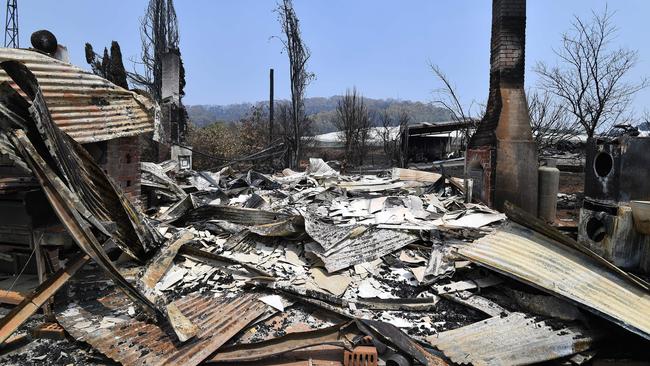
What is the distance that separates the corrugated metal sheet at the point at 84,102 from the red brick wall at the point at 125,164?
0.99 ft

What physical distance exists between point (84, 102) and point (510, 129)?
24.4 ft

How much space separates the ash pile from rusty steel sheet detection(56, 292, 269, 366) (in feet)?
0.06

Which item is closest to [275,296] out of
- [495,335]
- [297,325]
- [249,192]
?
[297,325]

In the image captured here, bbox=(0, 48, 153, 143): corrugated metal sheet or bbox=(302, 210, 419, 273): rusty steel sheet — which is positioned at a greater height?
bbox=(0, 48, 153, 143): corrugated metal sheet

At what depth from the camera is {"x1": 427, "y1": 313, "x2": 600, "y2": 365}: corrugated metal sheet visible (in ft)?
12.0

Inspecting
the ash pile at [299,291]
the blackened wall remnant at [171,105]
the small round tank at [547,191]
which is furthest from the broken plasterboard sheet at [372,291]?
the blackened wall remnant at [171,105]

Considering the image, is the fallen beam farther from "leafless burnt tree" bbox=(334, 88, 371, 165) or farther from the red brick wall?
"leafless burnt tree" bbox=(334, 88, 371, 165)

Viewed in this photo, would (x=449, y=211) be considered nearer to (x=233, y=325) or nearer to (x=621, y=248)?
(x=621, y=248)

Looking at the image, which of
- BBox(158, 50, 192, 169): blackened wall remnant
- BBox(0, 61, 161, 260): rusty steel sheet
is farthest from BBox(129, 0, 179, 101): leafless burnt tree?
BBox(0, 61, 161, 260): rusty steel sheet

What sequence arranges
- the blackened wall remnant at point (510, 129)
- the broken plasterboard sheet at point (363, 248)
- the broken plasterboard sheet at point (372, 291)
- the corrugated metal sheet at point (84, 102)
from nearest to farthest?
the broken plasterboard sheet at point (372, 291) → the broken plasterboard sheet at point (363, 248) → the corrugated metal sheet at point (84, 102) → the blackened wall remnant at point (510, 129)

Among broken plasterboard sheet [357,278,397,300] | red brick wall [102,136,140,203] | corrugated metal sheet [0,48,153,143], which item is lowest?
broken plasterboard sheet [357,278,397,300]

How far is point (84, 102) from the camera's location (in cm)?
596

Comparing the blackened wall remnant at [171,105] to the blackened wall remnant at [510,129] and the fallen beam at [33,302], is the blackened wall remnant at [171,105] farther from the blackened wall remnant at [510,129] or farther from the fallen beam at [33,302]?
the fallen beam at [33,302]

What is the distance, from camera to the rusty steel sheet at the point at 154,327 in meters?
3.55
